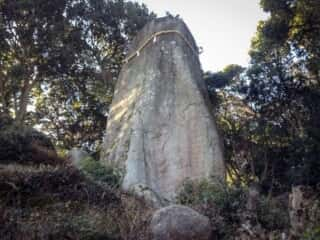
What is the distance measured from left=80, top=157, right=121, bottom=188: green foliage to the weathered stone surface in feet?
12.5

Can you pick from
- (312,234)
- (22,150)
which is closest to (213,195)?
(312,234)

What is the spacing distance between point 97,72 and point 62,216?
1272cm

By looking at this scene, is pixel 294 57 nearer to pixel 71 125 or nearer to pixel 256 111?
pixel 256 111

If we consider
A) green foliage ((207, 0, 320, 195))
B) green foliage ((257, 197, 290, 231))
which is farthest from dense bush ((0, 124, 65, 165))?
green foliage ((207, 0, 320, 195))

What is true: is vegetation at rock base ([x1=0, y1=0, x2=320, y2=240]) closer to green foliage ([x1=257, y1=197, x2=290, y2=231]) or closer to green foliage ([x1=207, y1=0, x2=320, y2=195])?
green foliage ([x1=207, y1=0, x2=320, y2=195])

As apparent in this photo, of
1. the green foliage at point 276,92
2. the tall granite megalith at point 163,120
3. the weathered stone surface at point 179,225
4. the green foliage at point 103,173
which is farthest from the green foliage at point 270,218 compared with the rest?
the green foliage at point 276,92

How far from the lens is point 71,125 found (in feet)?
69.3

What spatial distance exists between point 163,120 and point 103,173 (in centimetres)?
299

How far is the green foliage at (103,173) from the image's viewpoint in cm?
1190

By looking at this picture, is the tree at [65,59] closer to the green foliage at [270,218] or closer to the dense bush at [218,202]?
the dense bush at [218,202]

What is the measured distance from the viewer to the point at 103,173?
40.2 feet

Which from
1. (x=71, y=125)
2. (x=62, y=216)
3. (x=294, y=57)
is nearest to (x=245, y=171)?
(x=294, y=57)

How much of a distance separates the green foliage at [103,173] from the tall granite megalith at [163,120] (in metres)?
0.29

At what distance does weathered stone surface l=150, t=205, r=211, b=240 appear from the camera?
7.68 metres
